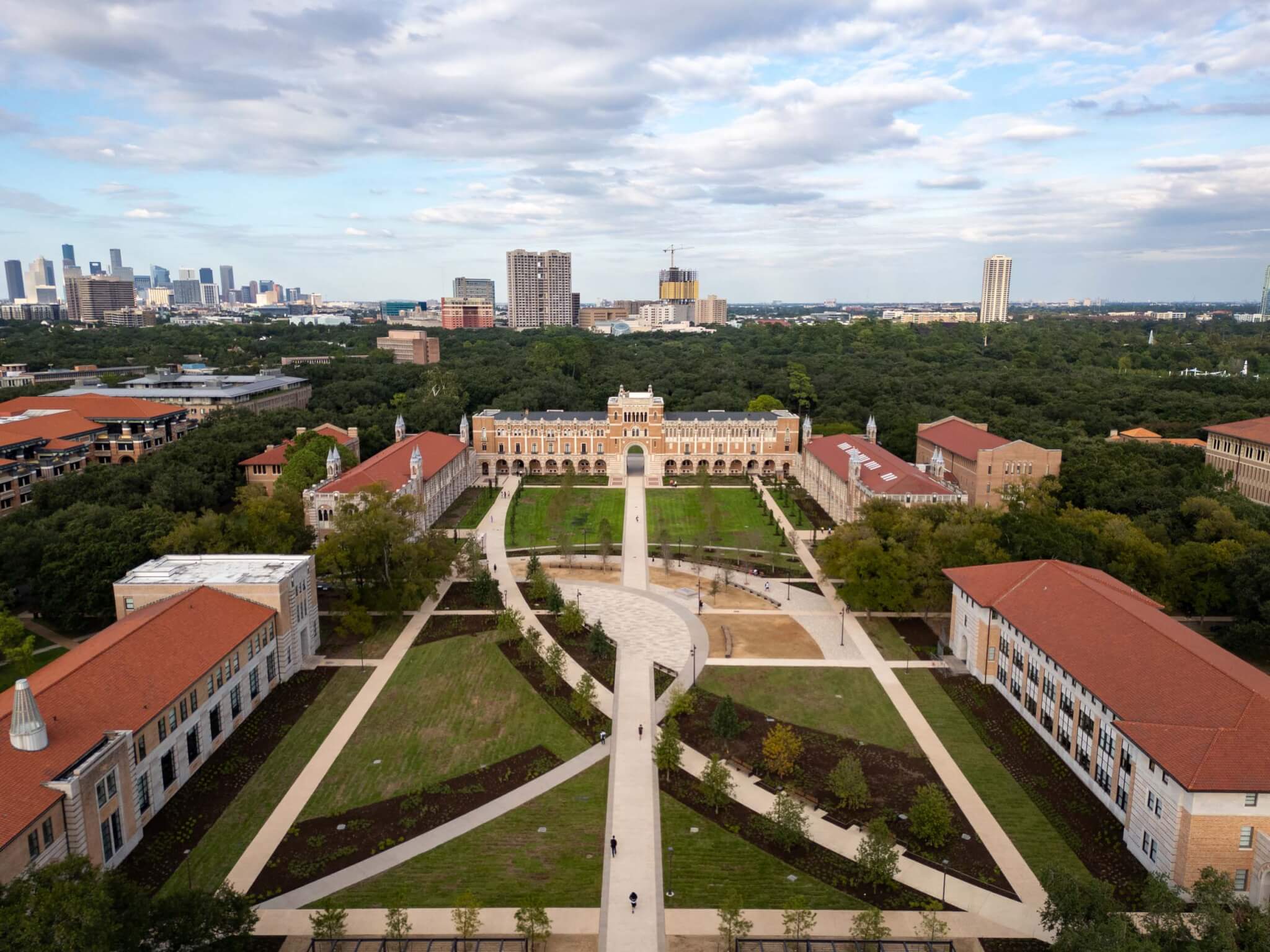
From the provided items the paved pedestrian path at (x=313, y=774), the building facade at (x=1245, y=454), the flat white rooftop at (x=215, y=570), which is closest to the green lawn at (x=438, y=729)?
the paved pedestrian path at (x=313, y=774)

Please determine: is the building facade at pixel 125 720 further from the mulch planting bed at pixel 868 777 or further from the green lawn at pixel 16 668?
the mulch planting bed at pixel 868 777

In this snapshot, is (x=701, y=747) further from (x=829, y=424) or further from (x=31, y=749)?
(x=829, y=424)

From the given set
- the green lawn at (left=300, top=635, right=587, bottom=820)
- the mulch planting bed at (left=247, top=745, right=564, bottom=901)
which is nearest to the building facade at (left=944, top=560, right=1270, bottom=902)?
the green lawn at (left=300, top=635, right=587, bottom=820)

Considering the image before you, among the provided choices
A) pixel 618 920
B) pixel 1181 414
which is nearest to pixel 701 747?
pixel 618 920

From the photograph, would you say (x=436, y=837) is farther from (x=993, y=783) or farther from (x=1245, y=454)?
(x=1245, y=454)

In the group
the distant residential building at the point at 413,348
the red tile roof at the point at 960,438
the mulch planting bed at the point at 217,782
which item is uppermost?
the distant residential building at the point at 413,348

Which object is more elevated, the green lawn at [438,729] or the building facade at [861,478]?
the building facade at [861,478]
